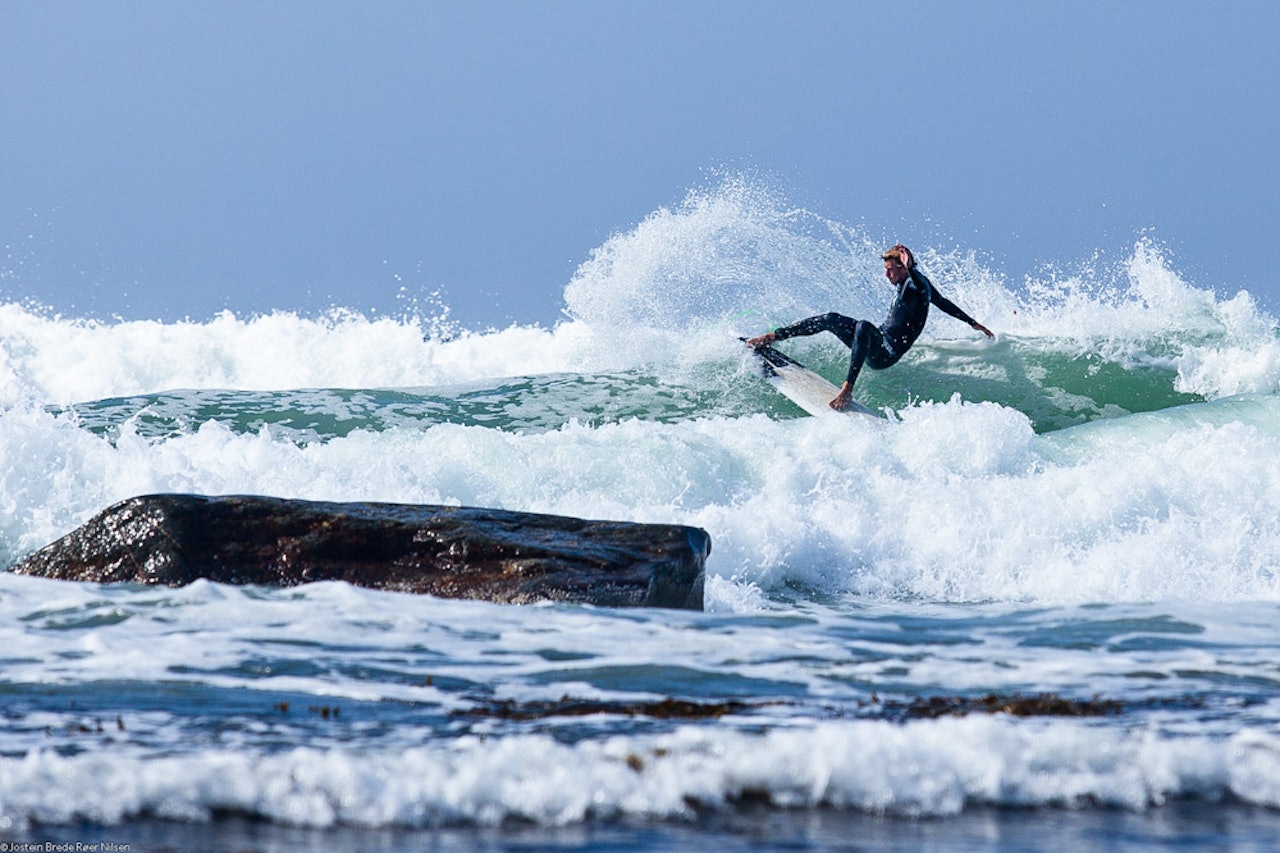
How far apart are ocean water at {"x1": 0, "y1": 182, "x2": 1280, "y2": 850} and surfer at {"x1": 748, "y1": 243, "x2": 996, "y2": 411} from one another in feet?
3.90

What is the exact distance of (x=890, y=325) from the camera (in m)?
12.8

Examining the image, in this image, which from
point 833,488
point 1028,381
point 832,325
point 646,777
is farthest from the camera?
point 1028,381

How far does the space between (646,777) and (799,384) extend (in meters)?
10.6

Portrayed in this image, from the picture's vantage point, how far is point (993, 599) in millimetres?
8336

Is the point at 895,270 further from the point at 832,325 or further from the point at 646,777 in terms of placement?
the point at 646,777

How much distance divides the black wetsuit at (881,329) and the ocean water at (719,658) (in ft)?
4.22

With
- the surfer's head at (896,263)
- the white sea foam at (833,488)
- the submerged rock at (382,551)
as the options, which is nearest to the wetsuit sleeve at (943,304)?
the surfer's head at (896,263)

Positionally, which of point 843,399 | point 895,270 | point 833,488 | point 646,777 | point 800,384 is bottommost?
point 646,777

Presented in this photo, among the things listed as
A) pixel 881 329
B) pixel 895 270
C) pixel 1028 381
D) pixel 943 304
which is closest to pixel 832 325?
pixel 881 329

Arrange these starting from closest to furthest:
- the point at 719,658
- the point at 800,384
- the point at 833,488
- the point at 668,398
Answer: the point at 719,658 < the point at 833,488 < the point at 800,384 < the point at 668,398

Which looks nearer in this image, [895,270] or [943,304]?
[943,304]

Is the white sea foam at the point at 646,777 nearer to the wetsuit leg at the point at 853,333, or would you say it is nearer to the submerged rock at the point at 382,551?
the submerged rock at the point at 382,551

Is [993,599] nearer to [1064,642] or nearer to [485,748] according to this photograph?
[1064,642]

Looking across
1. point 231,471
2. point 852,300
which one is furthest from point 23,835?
point 852,300
